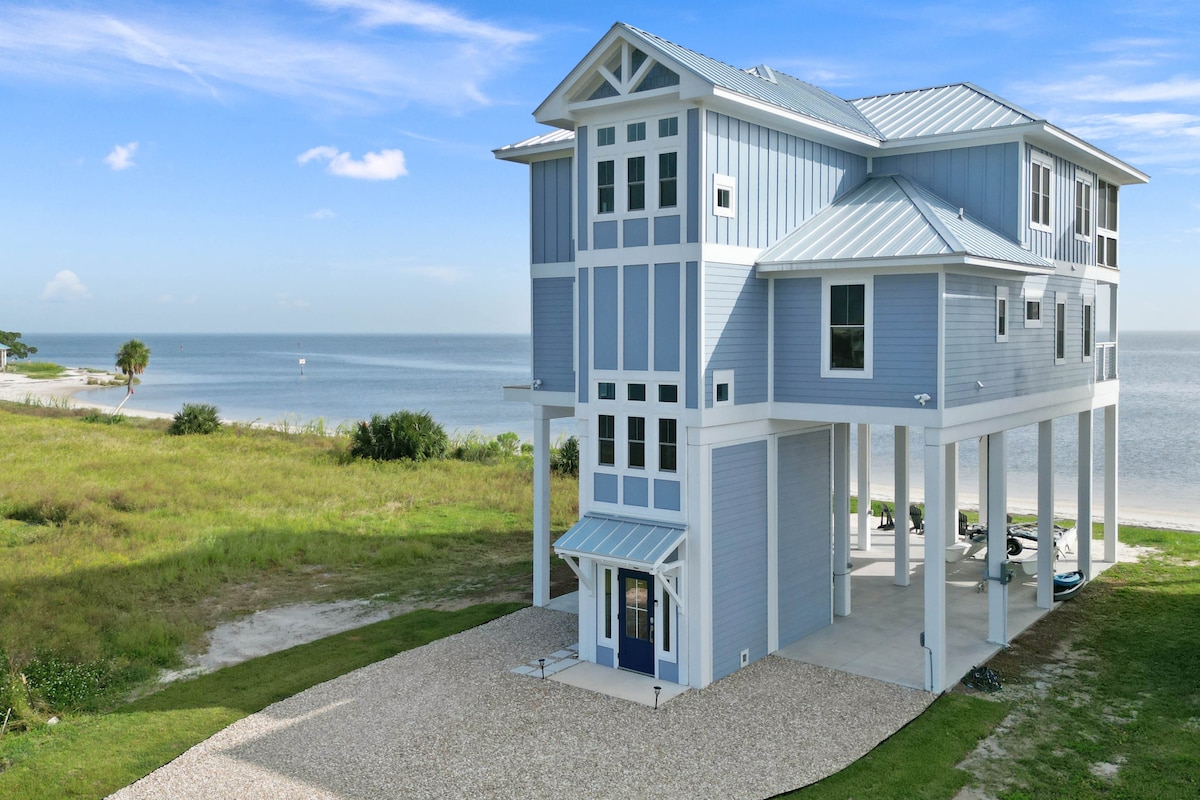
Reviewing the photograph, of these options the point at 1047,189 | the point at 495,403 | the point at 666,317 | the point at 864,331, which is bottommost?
the point at 495,403

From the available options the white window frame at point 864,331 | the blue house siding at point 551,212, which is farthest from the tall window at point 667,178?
the blue house siding at point 551,212

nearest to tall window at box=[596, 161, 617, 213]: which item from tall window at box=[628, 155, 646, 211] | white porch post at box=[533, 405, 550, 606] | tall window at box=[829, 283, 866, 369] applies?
tall window at box=[628, 155, 646, 211]

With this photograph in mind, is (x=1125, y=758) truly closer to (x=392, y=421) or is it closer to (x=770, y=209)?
(x=770, y=209)

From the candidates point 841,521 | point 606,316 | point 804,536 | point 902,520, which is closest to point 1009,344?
point 841,521

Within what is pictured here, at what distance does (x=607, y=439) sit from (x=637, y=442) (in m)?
0.60

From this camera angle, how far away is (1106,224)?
21.5 metres

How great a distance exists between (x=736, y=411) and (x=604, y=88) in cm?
533

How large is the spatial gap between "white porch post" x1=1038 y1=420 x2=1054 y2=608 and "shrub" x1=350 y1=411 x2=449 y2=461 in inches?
929

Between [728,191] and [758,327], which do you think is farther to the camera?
[758,327]

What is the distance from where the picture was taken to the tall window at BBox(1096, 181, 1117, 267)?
21.0 m

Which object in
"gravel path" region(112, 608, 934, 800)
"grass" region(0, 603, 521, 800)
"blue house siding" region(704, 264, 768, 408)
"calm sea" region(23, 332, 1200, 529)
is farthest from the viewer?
"calm sea" region(23, 332, 1200, 529)

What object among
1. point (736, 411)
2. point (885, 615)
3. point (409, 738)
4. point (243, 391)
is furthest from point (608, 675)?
point (243, 391)

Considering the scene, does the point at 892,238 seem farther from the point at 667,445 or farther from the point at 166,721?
the point at 166,721

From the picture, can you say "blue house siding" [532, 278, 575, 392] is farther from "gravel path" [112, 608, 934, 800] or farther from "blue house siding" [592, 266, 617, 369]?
"gravel path" [112, 608, 934, 800]
